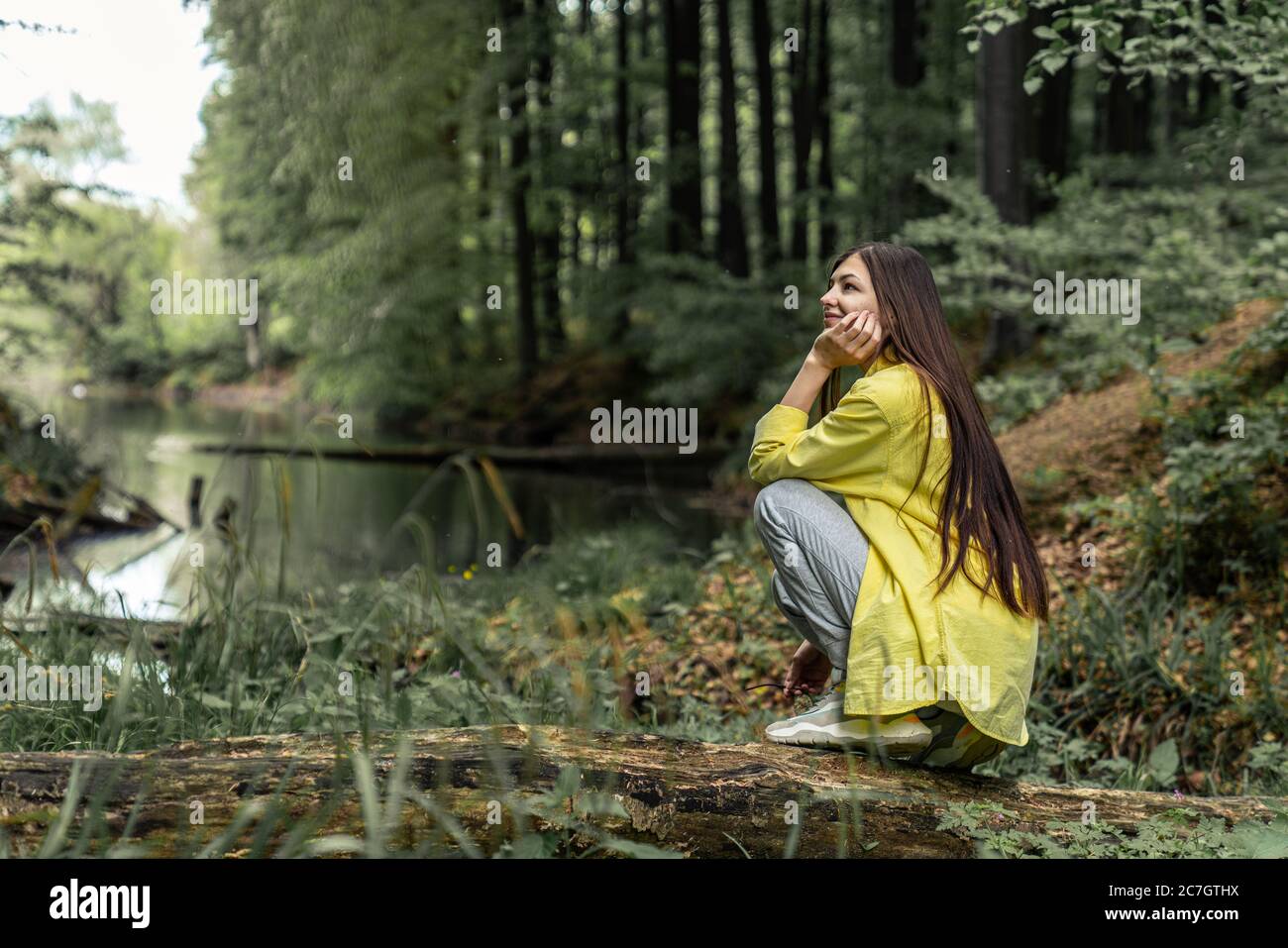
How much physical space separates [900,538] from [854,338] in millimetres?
499

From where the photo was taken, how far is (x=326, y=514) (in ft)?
40.5

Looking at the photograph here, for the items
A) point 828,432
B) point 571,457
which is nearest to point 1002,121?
point 571,457

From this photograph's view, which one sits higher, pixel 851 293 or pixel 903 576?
pixel 851 293

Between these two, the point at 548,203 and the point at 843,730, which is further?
the point at 548,203

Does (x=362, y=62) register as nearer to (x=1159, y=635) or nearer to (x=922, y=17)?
(x=922, y=17)

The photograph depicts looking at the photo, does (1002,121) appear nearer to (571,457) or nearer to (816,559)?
(571,457)

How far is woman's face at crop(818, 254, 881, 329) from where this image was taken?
114 inches

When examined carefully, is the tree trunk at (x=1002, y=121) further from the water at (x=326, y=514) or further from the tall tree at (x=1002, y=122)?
the water at (x=326, y=514)

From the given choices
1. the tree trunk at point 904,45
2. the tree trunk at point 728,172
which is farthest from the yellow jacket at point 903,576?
the tree trunk at point 728,172

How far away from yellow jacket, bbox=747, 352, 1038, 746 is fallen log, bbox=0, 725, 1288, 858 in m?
0.20

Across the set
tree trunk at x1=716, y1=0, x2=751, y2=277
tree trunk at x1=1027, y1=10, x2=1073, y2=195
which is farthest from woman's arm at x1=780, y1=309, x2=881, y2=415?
tree trunk at x1=716, y1=0, x2=751, y2=277
